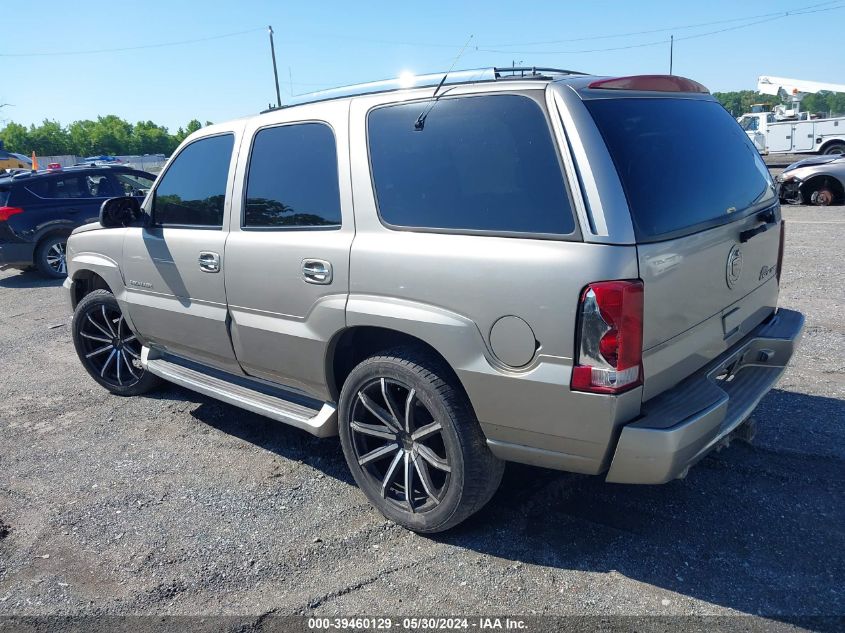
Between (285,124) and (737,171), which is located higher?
(285,124)

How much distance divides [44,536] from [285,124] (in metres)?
2.54

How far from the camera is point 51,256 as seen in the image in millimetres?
11367

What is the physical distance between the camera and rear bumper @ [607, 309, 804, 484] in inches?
101

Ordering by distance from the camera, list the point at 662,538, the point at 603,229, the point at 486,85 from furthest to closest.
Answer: the point at 662,538, the point at 486,85, the point at 603,229

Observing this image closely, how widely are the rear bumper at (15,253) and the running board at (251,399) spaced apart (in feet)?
25.0

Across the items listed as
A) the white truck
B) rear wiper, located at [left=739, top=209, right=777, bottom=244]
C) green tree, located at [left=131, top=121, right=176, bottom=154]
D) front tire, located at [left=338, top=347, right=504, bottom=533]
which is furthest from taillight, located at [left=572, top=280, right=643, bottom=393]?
green tree, located at [left=131, top=121, right=176, bottom=154]

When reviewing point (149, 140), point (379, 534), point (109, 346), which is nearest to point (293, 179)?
point (379, 534)

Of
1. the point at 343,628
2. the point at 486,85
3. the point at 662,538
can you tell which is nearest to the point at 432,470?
the point at 343,628

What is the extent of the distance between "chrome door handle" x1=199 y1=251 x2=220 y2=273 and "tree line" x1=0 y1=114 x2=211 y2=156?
9186 centimetres

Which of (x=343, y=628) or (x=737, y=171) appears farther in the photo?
(x=737, y=171)

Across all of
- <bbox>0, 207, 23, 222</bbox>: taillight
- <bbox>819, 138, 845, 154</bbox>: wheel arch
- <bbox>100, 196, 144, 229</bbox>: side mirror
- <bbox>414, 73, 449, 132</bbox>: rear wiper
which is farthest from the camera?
<bbox>819, 138, 845, 154</bbox>: wheel arch

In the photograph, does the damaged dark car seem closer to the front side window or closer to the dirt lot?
the dirt lot

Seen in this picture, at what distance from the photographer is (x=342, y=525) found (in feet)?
11.3

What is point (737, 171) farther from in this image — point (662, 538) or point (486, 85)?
point (662, 538)
